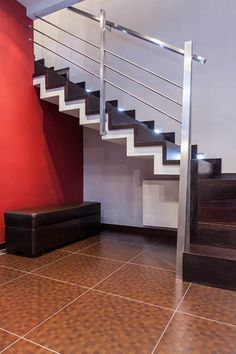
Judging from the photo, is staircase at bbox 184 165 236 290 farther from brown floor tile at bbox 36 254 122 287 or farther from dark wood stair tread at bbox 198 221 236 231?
brown floor tile at bbox 36 254 122 287

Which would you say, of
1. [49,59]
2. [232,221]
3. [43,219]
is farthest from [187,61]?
[49,59]

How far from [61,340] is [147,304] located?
1.80 feet

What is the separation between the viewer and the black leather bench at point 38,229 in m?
2.30

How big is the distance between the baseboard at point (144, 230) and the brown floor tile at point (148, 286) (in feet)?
3.75

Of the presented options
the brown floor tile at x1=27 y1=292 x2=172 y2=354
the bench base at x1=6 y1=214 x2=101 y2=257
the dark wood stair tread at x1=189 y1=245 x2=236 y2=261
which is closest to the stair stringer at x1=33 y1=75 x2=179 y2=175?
the dark wood stair tread at x1=189 y1=245 x2=236 y2=261

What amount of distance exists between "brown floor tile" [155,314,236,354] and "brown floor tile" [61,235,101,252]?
1459mm

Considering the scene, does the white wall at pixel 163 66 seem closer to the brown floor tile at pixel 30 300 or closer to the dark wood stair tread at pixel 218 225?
the dark wood stair tread at pixel 218 225

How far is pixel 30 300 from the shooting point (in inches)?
60.5

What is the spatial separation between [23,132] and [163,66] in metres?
1.85

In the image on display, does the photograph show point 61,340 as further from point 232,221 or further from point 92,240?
point 92,240

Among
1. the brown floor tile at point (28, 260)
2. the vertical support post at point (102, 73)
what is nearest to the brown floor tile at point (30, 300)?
the brown floor tile at point (28, 260)

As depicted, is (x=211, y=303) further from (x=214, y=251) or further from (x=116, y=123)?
(x=116, y=123)

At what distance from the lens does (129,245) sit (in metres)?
2.78

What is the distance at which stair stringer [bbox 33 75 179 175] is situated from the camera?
2244 millimetres
